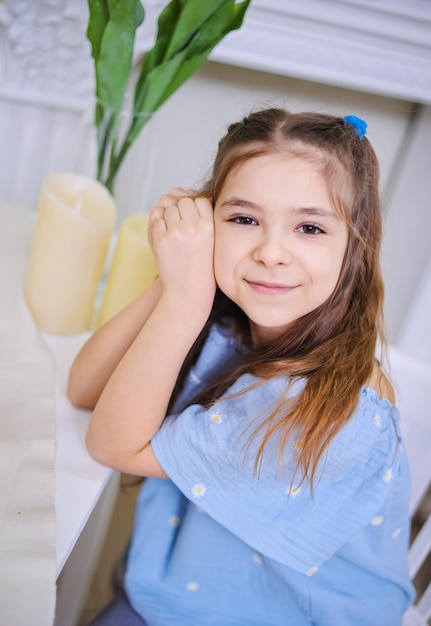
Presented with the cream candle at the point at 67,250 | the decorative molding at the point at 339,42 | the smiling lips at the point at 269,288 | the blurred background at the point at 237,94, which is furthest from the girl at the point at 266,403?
the decorative molding at the point at 339,42

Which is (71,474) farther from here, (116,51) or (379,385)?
(116,51)

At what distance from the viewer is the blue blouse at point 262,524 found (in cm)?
59

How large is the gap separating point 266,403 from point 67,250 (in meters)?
0.34

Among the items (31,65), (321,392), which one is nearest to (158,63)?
(31,65)

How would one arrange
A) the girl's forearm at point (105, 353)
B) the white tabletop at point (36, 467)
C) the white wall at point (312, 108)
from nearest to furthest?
the white tabletop at point (36, 467) → the girl's forearm at point (105, 353) → the white wall at point (312, 108)

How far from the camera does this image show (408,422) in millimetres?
871

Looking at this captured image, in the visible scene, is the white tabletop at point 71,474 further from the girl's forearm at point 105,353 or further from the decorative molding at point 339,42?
the decorative molding at point 339,42

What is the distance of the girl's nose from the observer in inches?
22.7

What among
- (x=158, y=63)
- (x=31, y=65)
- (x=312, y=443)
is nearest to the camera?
(x=312, y=443)

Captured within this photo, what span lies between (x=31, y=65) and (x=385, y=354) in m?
0.73

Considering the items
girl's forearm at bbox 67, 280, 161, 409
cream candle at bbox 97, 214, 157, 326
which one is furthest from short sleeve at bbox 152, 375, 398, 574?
cream candle at bbox 97, 214, 157, 326

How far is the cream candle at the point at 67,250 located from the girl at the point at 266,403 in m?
0.11

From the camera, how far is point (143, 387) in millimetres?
621

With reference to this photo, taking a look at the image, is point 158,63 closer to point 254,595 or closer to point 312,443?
point 312,443
